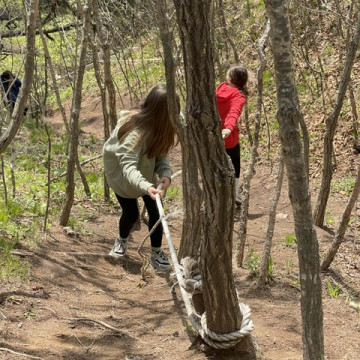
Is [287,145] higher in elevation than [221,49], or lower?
lower

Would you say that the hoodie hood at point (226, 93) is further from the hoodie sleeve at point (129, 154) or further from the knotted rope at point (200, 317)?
the knotted rope at point (200, 317)

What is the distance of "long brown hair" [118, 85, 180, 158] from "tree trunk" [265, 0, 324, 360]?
6.94 ft

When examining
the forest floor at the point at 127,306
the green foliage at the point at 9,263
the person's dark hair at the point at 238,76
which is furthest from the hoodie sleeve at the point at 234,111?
the green foliage at the point at 9,263

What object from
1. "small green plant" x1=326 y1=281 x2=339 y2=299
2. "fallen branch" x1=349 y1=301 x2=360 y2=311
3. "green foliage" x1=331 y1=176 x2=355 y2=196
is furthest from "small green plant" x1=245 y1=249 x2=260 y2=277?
"green foliage" x1=331 y1=176 x2=355 y2=196

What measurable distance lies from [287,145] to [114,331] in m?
1.87

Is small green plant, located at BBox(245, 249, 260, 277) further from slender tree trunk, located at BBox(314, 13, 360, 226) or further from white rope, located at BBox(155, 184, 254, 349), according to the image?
white rope, located at BBox(155, 184, 254, 349)

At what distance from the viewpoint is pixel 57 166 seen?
30.1 feet

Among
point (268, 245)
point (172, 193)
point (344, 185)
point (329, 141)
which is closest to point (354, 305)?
point (268, 245)

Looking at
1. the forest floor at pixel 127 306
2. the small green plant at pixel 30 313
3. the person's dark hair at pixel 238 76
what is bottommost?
the forest floor at pixel 127 306

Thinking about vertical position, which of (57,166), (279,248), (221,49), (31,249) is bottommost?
(279,248)

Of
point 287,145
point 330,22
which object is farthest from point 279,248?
point 330,22

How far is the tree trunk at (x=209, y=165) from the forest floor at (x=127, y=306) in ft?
1.16

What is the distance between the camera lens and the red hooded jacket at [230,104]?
621 cm

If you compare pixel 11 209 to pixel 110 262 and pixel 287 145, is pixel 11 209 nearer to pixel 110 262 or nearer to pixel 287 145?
pixel 110 262
